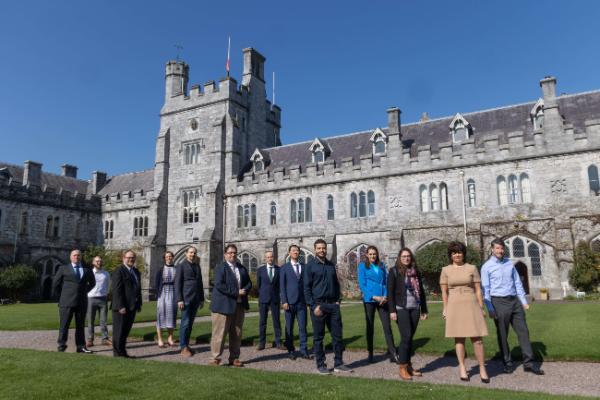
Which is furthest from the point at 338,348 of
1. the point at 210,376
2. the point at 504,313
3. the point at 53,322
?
the point at 53,322

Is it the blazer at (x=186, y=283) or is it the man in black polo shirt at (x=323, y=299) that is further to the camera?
the blazer at (x=186, y=283)

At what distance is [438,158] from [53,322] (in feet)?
64.9

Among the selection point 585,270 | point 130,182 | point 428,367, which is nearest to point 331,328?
point 428,367

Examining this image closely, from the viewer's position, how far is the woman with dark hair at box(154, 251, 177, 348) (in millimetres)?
10570

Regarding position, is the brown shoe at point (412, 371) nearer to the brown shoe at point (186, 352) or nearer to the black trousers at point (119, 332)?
the brown shoe at point (186, 352)

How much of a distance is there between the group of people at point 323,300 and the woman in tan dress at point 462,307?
0.6 inches

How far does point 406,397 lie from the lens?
555 centimetres

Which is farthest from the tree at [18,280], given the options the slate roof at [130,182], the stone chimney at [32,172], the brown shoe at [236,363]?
the brown shoe at [236,363]

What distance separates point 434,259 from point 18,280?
24.4m

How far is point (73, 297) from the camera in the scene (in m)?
9.52

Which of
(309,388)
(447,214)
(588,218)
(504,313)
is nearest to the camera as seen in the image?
(309,388)

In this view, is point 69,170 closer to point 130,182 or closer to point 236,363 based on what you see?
point 130,182

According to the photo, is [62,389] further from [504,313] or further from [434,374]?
[504,313]

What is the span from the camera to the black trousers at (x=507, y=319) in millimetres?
7613
